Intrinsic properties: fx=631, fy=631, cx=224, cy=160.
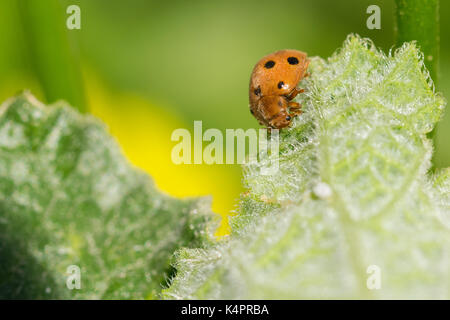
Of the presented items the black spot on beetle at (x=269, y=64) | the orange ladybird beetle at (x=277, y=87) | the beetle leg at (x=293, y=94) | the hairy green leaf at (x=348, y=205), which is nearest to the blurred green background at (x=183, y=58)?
the orange ladybird beetle at (x=277, y=87)

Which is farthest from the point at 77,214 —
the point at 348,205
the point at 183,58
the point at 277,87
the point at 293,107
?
the point at 183,58

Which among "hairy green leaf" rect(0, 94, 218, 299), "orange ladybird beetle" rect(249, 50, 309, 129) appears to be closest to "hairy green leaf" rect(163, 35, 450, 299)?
"orange ladybird beetle" rect(249, 50, 309, 129)

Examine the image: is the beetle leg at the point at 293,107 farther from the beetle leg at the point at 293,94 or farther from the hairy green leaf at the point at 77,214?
the hairy green leaf at the point at 77,214

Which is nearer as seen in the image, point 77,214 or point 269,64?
point 77,214

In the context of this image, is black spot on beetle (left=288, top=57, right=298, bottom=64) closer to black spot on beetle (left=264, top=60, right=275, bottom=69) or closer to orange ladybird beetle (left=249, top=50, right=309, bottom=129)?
orange ladybird beetle (left=249, top=50, right=309, bottom=129)

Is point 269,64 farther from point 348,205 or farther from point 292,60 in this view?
point 348,205
